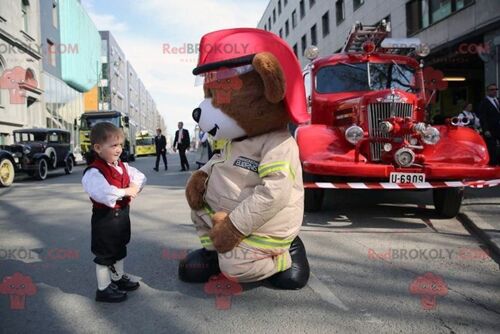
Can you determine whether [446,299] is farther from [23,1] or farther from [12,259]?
[23,1]

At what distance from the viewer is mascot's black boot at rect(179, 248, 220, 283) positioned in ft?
11.1

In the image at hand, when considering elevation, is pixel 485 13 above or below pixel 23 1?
below

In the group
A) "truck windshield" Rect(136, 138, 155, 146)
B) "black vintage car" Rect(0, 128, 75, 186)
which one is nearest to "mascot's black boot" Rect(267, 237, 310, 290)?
"black vintage car" Rect(0, 128, 75, 186)

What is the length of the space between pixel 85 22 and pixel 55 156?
1179 inches

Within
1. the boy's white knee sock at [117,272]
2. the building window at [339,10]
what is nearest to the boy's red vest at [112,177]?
the boy's white knee sock at [117,272]

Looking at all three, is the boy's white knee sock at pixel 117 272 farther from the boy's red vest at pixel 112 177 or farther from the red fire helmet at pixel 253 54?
the red fire helmet at pixel 253 54

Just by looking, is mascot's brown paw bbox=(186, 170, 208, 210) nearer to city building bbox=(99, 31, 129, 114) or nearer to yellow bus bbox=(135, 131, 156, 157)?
yellow bus bbox=(135, 131, 156, 157)

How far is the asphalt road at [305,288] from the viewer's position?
2682 mm

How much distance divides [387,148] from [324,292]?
2.63m

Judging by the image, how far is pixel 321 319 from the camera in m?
2.71

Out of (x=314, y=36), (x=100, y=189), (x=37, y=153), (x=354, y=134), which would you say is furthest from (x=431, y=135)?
→ (x=314, y=36)

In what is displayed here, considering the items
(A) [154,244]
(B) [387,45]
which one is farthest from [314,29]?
(A) [154,244]

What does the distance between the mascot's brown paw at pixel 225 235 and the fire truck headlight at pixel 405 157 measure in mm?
2806

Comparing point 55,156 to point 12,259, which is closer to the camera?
point 12,259
